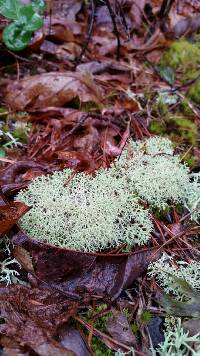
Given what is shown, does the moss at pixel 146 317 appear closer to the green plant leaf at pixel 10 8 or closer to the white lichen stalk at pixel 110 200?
the white lichen stalk at pixel 110 200

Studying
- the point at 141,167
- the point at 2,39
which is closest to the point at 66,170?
the point at 141,167

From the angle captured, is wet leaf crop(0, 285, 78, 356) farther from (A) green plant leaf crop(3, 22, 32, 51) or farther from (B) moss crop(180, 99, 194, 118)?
(A) green plant leaf crop(3, 22, 32, 51)

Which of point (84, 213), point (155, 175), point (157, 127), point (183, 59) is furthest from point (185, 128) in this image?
point (84, 213)

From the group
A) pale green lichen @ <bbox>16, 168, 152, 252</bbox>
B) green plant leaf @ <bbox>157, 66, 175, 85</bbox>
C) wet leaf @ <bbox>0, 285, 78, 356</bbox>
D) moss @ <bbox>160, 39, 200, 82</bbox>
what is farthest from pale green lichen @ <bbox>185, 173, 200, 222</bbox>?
moss @ <bbox>160, 39, 200, 82</bbox>

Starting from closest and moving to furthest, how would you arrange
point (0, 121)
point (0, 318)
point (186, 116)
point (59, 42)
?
point (0, 318) → point (0, 121) → point (186, 116) → point (59, 42)

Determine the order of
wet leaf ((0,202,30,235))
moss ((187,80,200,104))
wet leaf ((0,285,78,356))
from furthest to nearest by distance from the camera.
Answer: moss ((187,80,200,104)) → wet leaf ((0,202,30,235)) → wet leaf ((0,285,78,356))

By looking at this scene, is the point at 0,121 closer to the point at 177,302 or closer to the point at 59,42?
the point at 59,42
